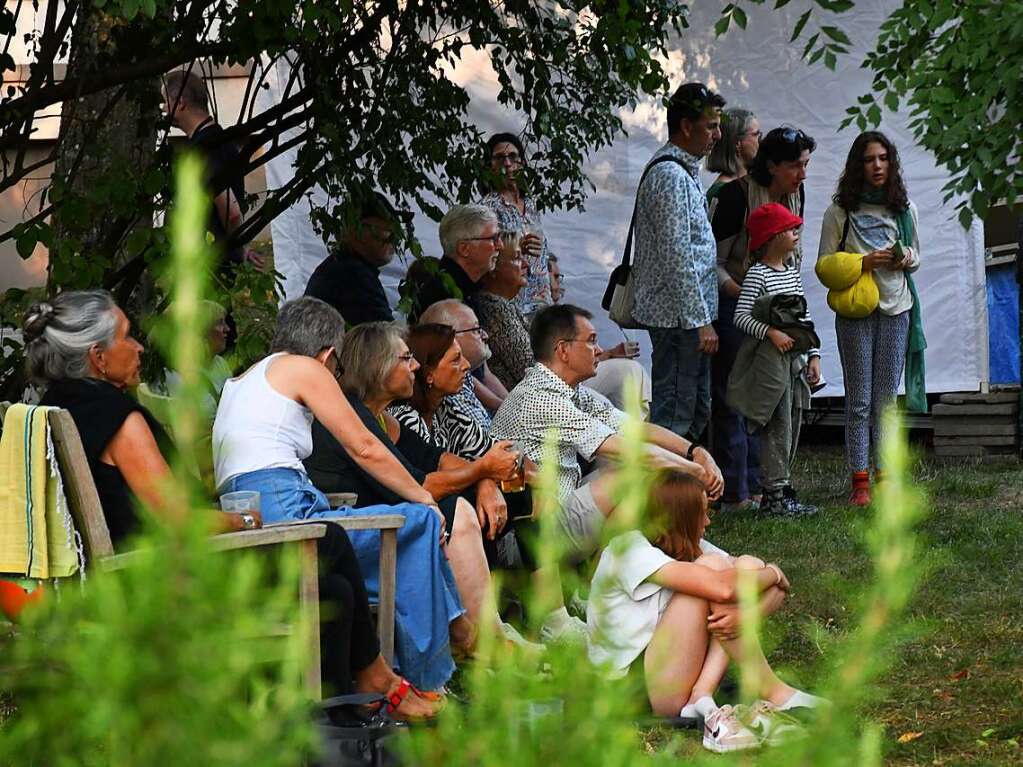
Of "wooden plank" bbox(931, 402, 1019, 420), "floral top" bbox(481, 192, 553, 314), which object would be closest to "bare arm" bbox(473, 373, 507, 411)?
"floral top" bbox(481, 192, 553, 314)

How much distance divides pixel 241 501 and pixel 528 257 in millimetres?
3631

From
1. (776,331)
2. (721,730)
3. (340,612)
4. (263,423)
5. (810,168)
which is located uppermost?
(810,168)

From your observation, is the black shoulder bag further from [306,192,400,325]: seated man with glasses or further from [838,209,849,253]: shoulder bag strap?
[306,192,400,325]: seated man with glasses

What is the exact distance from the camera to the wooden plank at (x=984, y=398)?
34.3ft

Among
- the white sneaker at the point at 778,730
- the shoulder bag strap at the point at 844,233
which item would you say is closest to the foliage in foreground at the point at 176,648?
the white sneaker at the point at 778,730

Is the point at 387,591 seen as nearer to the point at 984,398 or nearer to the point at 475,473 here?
the point at 475,473

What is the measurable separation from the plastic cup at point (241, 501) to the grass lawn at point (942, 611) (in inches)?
49.3

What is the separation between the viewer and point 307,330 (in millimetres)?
4902

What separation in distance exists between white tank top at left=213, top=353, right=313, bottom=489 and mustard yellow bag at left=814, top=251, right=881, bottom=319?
13.3 feet

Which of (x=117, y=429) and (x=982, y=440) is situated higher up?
(x=982, y=440)

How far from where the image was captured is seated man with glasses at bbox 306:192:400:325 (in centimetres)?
644

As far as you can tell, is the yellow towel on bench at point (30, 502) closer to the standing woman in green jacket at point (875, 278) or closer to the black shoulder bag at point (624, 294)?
the black shoulder bag at point (624, 294)

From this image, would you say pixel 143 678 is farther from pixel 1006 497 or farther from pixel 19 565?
pixel 1006 497

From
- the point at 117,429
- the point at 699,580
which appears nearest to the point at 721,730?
the point at 699,580
